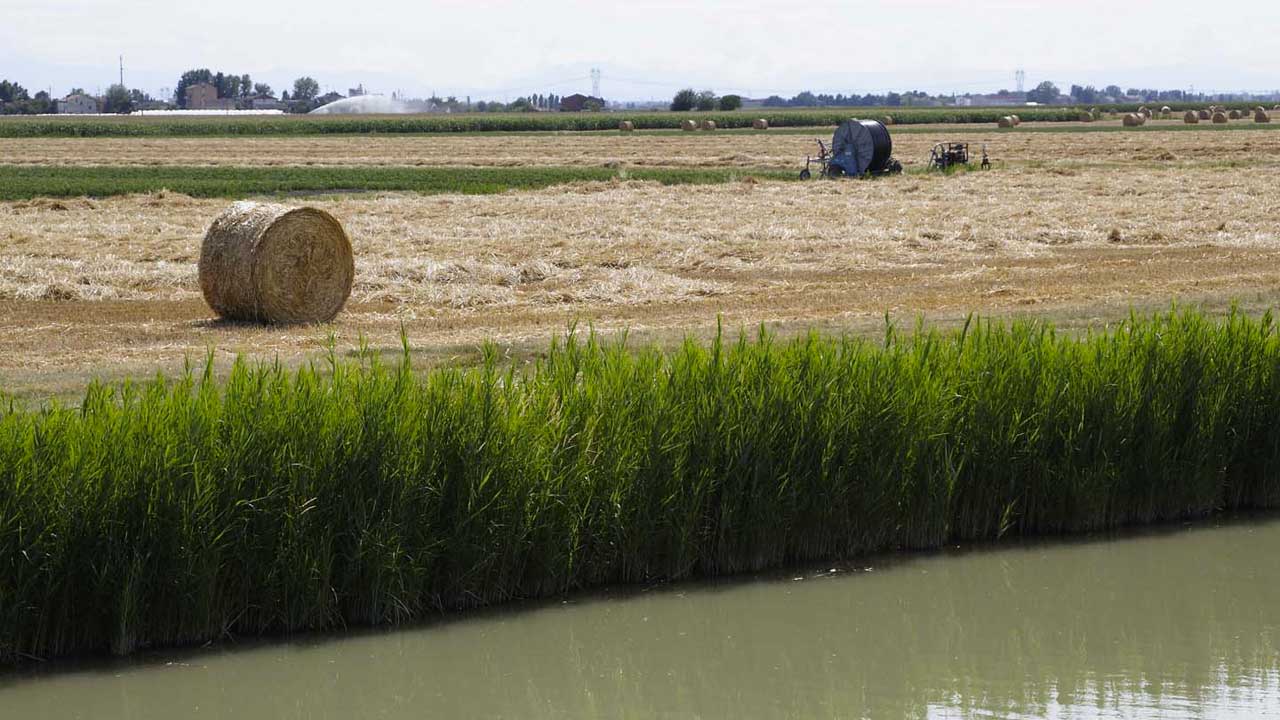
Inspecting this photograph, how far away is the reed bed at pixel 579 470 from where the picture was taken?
24.6ft

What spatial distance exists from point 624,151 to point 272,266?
157 ft

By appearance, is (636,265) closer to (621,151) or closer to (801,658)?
(801,658)

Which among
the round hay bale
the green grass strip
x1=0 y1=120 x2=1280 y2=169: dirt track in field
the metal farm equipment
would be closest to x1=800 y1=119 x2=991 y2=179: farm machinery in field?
the metal farm equipment

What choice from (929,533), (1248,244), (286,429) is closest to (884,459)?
(929,533)

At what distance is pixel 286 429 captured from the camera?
7.93 meters

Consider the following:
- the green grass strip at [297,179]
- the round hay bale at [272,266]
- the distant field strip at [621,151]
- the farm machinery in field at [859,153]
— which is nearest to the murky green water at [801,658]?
the round hay bale at [272,266]

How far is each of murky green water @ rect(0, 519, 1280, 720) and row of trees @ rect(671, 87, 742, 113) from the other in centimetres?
16377

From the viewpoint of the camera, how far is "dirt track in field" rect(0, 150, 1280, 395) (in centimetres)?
1566

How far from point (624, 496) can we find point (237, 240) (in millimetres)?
8996

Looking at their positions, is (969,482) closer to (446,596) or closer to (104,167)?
(446,596)

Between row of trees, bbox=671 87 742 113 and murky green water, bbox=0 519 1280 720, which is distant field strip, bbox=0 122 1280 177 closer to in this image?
murky green water, bbox=0 519 1280 720

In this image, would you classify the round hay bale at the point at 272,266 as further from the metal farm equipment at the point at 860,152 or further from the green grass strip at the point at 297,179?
the metal farm equipment at the point at 860,152

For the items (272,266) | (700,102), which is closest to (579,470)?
(272,266)

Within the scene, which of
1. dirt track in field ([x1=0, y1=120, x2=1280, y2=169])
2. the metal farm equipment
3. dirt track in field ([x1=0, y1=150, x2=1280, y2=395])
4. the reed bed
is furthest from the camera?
dirt track in field ([x1=0, y1=120, x2=1280, y2=169])
